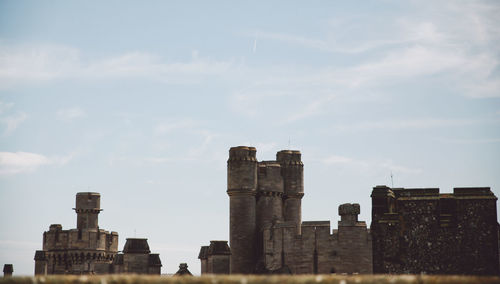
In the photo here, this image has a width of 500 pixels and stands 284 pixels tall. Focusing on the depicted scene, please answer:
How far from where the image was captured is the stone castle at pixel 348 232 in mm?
31828

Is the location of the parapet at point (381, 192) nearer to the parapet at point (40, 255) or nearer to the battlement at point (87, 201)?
the battlement at point (87, 201)

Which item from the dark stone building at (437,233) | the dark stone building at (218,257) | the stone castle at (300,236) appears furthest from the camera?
the dark stone building at (218,257)

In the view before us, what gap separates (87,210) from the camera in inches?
3322

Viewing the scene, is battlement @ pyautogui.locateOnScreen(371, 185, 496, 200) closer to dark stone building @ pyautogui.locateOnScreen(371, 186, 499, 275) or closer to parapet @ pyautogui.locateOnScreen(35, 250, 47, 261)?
dark stone building @ pyautogui.locateOnScreen(371, 186, 499, 275)

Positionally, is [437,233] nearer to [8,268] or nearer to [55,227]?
[8,268]

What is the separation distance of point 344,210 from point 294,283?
3554 cm

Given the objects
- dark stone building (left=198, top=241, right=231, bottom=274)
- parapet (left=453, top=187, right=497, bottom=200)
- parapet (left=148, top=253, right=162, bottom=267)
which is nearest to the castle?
parapet (left=148, top=253, right=162, bottom=267)

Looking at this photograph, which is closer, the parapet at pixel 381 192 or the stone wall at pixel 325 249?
the parapet at pixel 381 192

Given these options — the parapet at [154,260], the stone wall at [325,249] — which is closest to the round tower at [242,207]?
the stone wall at [325,249]

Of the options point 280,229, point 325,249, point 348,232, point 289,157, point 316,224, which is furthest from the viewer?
point 289,157

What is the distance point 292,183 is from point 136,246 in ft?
48.2

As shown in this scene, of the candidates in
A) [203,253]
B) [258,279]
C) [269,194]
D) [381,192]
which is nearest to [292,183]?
[269,194]

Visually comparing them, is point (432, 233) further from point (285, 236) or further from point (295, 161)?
point (295, 161)

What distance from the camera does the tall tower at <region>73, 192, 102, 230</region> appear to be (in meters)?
84.2
